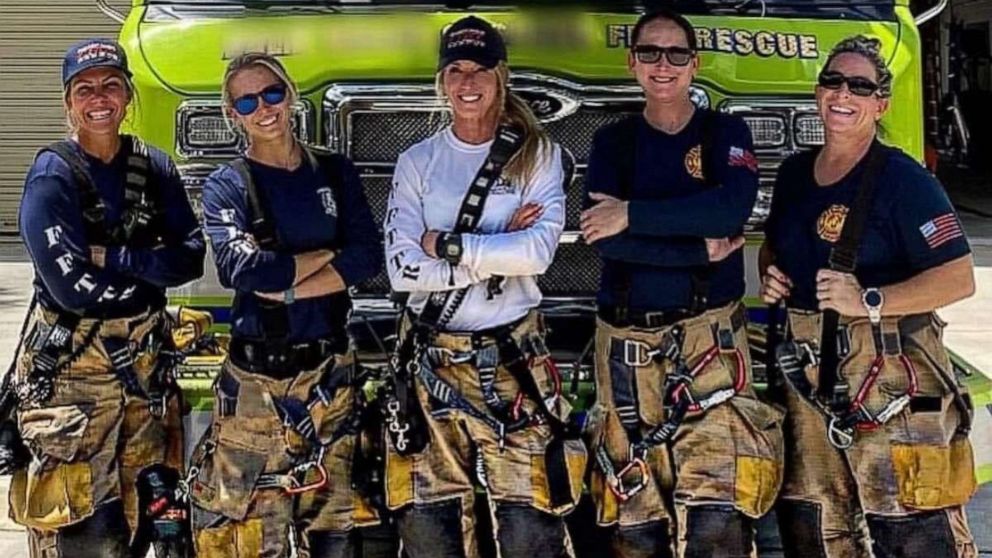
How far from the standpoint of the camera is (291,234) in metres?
3.39

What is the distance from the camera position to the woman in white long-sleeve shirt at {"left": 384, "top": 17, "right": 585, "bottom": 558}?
11.1 ft

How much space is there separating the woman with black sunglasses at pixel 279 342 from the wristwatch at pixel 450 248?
0.83 ft

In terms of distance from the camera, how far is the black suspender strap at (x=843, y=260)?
3217 mm

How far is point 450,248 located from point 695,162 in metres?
0.70

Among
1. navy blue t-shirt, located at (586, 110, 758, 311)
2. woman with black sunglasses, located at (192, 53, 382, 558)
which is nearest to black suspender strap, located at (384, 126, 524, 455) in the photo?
woman with black sunglasses, located at (192, 53, 382, 558)

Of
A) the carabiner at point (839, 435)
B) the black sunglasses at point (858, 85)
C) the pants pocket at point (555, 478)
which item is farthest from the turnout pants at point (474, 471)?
the black sunglasses at point (858, 85)

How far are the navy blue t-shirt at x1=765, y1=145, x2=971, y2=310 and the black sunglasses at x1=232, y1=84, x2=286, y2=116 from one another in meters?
1.39

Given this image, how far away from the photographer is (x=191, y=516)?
3.49m

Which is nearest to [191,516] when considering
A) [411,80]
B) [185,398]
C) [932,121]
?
[185,398]

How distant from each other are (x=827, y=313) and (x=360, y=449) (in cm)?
134

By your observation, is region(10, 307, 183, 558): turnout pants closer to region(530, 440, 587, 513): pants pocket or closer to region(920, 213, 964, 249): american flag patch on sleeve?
region(530, 440, 587, 513): pants pocket

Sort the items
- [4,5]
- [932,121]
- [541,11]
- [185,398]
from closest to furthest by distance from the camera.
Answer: [185,398]
[541,11]
[932,121]
[4,5]

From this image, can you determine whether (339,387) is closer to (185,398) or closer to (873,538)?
(185,398)

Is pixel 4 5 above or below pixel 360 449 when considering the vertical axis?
above
